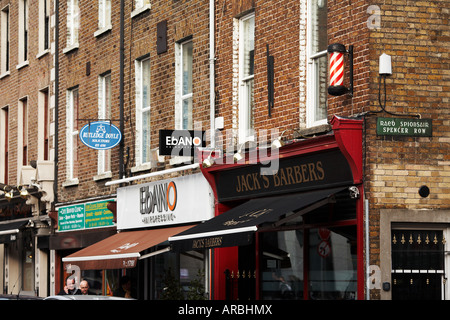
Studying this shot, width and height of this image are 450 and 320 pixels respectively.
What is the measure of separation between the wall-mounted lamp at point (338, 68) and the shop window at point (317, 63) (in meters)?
0.98

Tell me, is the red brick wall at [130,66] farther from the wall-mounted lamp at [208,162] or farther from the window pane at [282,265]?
the window pane at [282,265]

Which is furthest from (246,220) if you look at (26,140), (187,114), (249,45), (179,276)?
(26,140)

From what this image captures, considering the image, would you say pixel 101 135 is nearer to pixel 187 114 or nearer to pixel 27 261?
pixel 187 114

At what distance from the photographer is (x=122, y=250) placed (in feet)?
67.5

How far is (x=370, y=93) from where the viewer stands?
15.1 metres

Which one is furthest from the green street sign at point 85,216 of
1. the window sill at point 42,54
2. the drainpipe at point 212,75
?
the drainpipe at point 212,75

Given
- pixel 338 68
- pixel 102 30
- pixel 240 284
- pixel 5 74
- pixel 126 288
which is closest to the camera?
pixel 338 68

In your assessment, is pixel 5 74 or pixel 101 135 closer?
pixel 101 135

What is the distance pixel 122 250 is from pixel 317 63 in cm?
611

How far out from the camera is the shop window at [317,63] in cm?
1677

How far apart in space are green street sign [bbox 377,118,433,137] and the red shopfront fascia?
1.14 ft

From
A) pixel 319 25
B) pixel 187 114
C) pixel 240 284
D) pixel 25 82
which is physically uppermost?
pixel 25 82
